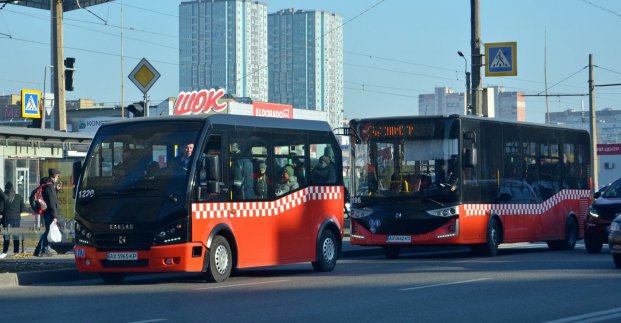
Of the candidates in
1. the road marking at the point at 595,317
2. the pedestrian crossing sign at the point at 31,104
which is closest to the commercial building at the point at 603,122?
the pedestrian crossing sign at the point at 31,104

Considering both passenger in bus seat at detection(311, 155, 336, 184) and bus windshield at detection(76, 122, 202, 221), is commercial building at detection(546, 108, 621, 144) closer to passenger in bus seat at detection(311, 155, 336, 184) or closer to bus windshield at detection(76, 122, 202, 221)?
passenger in bus seat at detection(311, 155, 336, 184)

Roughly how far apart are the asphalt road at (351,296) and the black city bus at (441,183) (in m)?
2.25

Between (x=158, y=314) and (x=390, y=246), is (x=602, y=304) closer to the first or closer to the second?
(x=158, y=314)

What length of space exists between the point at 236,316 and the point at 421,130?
11849 millimetres

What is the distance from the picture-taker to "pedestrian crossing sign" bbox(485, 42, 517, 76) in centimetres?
3244

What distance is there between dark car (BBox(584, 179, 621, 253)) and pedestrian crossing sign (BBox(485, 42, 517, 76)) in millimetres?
7556

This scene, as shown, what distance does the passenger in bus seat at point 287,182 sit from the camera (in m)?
19.1

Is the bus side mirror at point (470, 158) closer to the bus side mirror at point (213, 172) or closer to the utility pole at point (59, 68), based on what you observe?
the bus side mirror at point (213, 172)

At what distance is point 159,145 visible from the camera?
56.8ft

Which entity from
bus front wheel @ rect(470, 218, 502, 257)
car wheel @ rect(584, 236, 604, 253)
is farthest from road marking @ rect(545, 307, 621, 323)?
car wheel @ rect(584, 236, 604, 253)

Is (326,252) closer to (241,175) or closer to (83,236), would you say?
(241,175)

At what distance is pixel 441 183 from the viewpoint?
2338cm

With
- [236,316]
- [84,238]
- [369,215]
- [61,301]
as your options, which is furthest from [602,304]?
[369,215]

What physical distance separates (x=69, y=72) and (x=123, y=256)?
15953 mm
